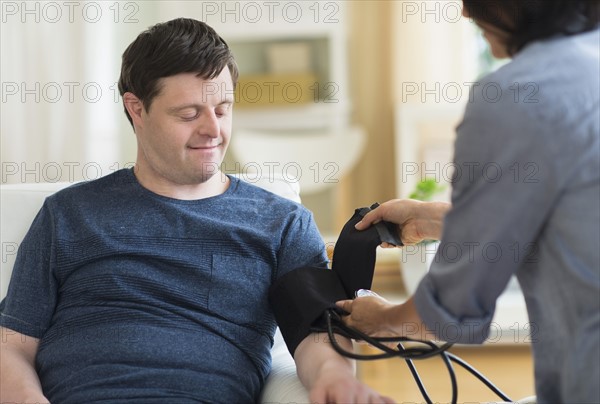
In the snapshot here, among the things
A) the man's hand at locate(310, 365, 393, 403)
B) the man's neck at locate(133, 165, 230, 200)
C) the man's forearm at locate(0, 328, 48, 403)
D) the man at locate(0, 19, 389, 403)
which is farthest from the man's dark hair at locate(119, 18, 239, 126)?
the man's hand at locate(310, 365, 393, 403)

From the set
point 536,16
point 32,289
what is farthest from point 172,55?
point 536,16

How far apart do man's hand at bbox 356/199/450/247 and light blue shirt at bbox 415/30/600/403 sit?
1.25ft

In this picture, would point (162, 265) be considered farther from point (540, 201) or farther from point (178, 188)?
point (540, 201)

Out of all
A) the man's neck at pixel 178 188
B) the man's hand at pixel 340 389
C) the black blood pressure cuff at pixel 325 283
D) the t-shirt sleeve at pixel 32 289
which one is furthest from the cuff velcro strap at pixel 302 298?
the t-shirt sleeve at pixel 32 289

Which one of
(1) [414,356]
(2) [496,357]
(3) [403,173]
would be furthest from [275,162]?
(1) [414,356]

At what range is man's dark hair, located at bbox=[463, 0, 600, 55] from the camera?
1.08 metres

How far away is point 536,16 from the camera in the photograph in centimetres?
109

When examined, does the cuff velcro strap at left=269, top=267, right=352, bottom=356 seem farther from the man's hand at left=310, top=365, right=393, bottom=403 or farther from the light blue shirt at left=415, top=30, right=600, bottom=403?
the light blue shirt at left=415, top=30, right=600, bottom=403

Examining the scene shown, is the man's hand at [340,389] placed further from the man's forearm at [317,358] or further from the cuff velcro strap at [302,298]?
the cuff velcro strap at [302,298]

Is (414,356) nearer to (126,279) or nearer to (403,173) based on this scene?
(126,279)

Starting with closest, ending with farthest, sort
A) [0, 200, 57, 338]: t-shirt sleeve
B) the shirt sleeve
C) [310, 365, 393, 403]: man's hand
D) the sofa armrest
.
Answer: the shirt sleeve
[310, 365, 393, 403]: man's hand
the sofa armrest
[0, 200, 57, 338]: t-shirt sleeve

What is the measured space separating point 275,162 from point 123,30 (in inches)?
33.7

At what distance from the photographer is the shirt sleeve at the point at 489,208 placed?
3.40ft

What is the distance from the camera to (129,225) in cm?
164
